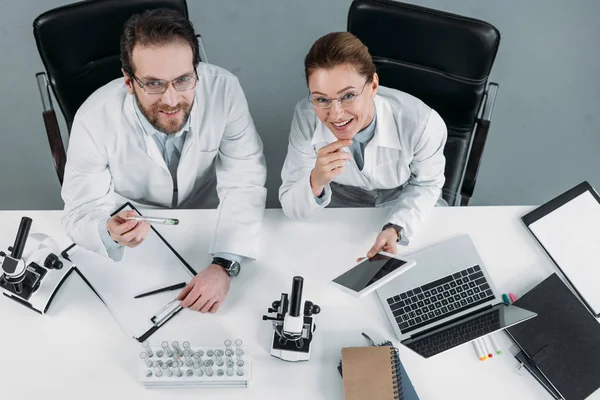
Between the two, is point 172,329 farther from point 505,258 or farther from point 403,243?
point 505,258

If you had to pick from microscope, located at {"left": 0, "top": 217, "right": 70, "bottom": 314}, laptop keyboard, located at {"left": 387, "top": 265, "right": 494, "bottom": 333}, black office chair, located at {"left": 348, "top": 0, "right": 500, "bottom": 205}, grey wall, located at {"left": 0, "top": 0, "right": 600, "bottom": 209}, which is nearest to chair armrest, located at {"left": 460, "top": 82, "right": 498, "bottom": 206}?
black office chair, located at {"left": 348, "top": 0, "right": 500, "bottom": 205}

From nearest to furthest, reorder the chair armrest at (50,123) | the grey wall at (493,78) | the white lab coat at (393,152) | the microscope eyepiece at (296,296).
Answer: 1. the microscope eyepiece at (296,296)
2. the white lab coat at (393,152)
3. the chair armrest at (50,123)
4. the grey wall at (493,78)

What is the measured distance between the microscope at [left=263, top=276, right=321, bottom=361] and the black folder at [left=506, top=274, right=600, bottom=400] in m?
0.50

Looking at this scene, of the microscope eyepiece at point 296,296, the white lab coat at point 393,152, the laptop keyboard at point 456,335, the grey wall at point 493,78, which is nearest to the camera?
the microscope eyepiece at point 296,296

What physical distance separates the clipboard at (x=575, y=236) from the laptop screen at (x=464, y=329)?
193 mm

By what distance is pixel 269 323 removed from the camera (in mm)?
1602

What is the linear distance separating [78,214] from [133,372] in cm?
47

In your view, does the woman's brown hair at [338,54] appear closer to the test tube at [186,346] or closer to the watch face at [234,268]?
the watch face at [234,268]

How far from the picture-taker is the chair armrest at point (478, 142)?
6.36 ft

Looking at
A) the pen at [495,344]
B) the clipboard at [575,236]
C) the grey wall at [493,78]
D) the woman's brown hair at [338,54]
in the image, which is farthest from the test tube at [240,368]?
the grey wall at [493,78]

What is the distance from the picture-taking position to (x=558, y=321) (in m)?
1.60

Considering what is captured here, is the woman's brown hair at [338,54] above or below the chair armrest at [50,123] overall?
above

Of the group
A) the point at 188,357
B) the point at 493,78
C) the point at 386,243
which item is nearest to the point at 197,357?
the point at 188,357

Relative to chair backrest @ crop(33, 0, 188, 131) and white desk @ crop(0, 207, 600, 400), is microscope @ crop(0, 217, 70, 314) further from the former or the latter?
chair backrest @ crop(33, 0, 188, 131)
